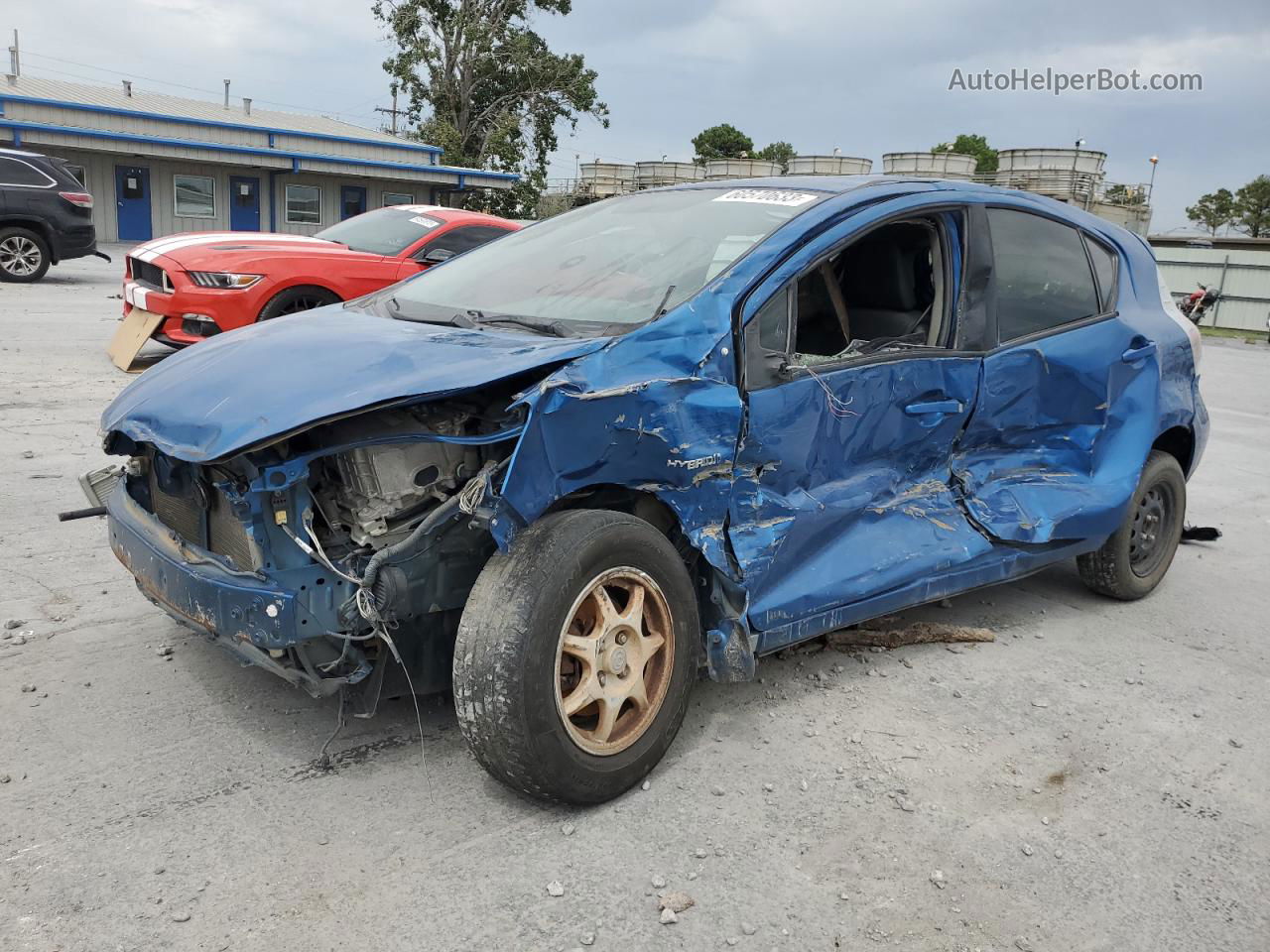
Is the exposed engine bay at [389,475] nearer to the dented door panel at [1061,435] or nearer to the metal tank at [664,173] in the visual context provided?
the dented door panel at [1061,435]

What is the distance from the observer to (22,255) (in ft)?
47.5

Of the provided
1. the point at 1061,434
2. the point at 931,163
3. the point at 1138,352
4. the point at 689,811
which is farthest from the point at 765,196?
the point at 931,163

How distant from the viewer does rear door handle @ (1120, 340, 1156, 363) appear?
4411 millimetres

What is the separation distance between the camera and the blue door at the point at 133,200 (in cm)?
2777

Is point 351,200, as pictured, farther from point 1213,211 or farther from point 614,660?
point 1213,211

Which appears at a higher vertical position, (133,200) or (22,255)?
(133,200)

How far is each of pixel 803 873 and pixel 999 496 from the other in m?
1.94

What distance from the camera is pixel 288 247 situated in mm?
8672

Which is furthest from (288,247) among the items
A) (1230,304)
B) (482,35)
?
(482,35)

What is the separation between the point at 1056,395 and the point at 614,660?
92.8 inches

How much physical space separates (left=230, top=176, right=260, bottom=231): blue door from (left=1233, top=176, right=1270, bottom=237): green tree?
182 ft

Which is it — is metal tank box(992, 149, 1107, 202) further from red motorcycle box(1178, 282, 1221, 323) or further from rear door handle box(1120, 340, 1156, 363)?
rear door handle box(1120, 340, 1156, 363)

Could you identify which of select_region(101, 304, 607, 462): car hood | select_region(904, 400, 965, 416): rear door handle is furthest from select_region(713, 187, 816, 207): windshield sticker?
select_region(101, 304, 607, 462): car hood

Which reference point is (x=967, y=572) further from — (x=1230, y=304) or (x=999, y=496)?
(x=1230, y=304)
